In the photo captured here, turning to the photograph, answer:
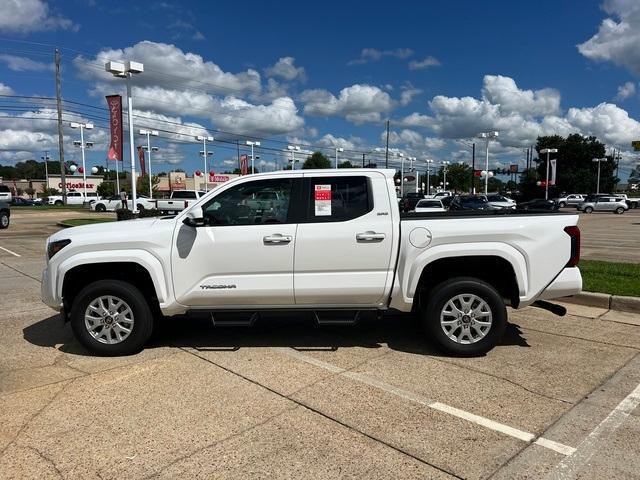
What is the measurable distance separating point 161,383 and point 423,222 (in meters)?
2.86

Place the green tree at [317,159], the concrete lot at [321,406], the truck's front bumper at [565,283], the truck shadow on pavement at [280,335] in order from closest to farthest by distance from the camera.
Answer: the concrete lot at [321,406] < the truck's front bumper at [565,283] < the truck shadow on pavement at [280,335] < the green tree at [317,159]

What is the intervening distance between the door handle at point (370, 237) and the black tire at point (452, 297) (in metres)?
0.76

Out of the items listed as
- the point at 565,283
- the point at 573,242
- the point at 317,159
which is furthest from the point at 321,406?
the point at 317,159

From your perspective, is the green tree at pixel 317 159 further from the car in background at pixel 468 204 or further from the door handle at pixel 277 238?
the door handle at pixel 277 238

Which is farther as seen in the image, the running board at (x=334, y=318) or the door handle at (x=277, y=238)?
the running board at (x=334, y=318)

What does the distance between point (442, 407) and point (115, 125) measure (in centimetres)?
2188

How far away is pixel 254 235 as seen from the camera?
497cm

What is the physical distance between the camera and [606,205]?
47312 mm

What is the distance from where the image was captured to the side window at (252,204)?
16.6ft

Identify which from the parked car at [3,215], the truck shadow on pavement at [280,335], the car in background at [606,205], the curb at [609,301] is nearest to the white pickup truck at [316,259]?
the truck shadow on pavement at [280,335]

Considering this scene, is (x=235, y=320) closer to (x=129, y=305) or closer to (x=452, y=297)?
(x=129, y=305)

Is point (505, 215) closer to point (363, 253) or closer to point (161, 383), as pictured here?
point (363, 253)

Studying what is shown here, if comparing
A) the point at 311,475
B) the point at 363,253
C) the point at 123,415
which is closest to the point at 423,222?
the point at 363,253

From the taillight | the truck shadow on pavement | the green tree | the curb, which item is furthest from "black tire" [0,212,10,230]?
the green tree
